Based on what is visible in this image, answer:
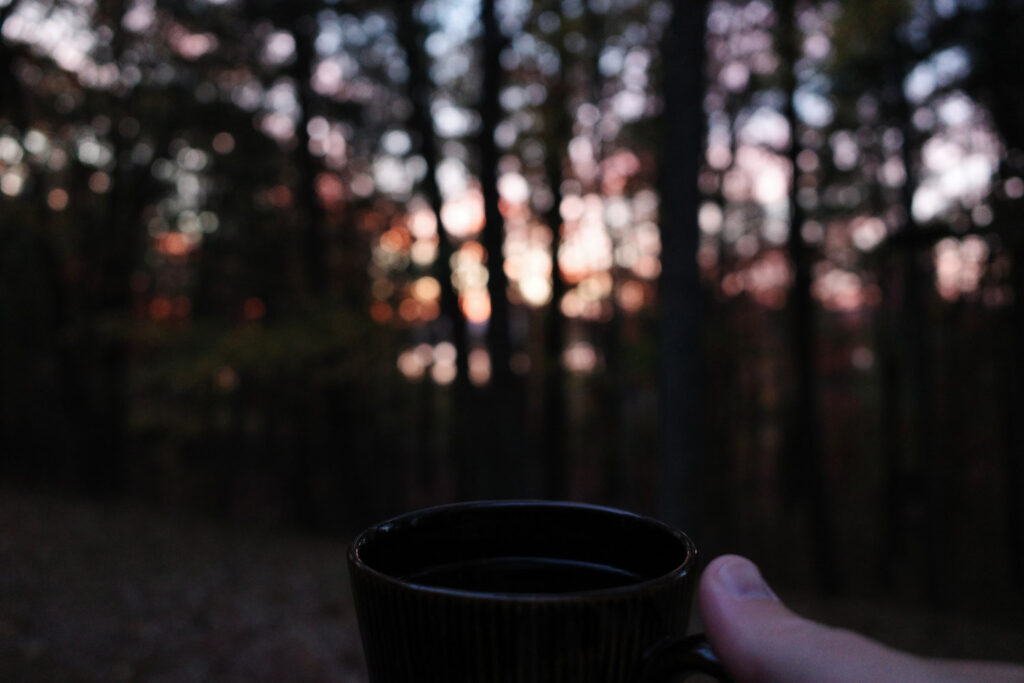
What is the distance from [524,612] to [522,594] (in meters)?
0.23

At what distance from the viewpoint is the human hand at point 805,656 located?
2.45 feet

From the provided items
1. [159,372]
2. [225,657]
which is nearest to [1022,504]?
[225,657]

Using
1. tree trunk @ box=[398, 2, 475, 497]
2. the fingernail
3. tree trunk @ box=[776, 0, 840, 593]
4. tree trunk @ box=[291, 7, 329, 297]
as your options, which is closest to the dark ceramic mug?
the fingernail

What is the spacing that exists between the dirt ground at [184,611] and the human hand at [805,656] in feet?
15.9

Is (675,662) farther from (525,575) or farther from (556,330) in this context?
(556,330)

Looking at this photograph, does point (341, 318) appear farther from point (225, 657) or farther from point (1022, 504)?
Result: point (1022, 504)

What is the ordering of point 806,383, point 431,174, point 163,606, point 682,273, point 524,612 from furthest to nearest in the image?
point 806,383
point 431,174
point 163,606
point 682,273
point 524,612

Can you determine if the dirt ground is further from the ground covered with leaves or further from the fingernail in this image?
the fingernail

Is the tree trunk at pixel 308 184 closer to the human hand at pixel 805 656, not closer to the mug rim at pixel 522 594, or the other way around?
the mug rim at pixel 522 594

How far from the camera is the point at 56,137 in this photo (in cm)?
1129

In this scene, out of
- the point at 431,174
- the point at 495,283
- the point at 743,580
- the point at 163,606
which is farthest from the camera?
the point at 431,174

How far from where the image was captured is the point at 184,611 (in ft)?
20.9

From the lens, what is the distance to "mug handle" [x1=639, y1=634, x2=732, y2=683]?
2.35ft

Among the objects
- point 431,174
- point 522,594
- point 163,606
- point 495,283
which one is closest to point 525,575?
point 522,594
